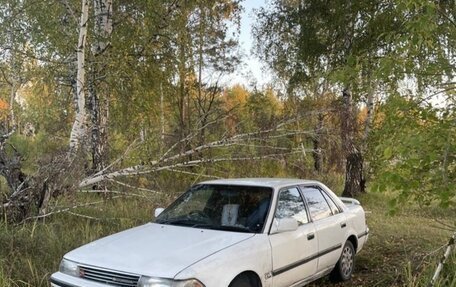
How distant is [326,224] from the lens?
19.0ft

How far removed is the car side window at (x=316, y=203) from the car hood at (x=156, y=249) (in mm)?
1362

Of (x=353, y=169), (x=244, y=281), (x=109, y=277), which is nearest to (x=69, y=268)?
(x=109, y=277)

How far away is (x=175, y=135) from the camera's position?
32.6 feet

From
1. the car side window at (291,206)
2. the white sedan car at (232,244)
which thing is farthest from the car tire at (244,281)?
the car side window at (291,206)

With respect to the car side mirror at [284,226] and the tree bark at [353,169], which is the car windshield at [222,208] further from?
the tree bark at [353,169]

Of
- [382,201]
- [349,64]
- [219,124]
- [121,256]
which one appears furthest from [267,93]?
[121,256]

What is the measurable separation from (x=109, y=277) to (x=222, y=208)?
1.61 m

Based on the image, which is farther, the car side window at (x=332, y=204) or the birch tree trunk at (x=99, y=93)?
the birch tree trunk at (x=99, y=93)

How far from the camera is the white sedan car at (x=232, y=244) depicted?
3.97 m

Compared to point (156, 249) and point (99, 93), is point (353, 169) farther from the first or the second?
point (156, 249)

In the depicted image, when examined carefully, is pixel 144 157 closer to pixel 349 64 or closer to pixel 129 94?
pixel 129 94

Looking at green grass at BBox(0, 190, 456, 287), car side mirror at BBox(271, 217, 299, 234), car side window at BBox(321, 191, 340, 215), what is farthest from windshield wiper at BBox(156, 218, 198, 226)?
car side window at BBox(321, 191, 340, 215)

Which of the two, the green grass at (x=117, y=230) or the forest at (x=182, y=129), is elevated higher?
the forest at (x=182, y=129)

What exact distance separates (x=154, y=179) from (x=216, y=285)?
5.22 meters
